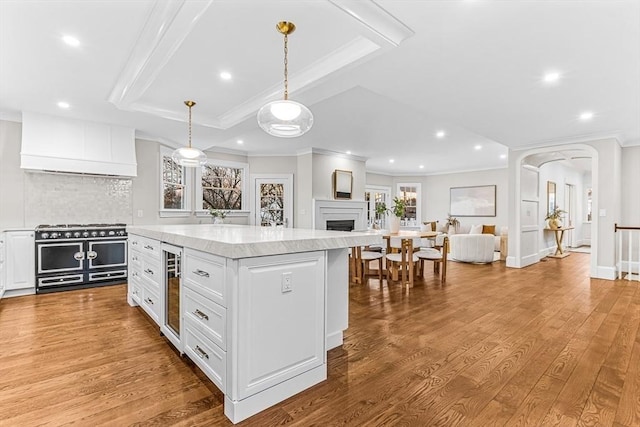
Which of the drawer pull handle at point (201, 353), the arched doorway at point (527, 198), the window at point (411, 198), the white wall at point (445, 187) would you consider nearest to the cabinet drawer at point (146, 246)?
the drawer pull handle at point (201, 353)

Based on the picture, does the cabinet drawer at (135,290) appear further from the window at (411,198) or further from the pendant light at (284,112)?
the window at (411,198)

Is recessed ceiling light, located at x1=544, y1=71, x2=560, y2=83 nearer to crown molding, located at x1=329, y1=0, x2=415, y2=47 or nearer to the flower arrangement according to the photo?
crown molding, located at x1=329, y1=0, x2=415, y2=47

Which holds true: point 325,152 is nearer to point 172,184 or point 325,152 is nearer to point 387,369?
point 172,184

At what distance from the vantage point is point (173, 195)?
6.07 meters

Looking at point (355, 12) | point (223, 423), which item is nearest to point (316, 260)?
point (223, 423)

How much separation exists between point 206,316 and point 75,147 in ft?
13.5

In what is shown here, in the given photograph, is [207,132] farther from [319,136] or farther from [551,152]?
[551,152]

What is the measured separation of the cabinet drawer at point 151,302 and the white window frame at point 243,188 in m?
3.60

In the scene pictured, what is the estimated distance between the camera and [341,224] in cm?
756

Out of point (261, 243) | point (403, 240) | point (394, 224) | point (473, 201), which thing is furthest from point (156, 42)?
point (473, 201)

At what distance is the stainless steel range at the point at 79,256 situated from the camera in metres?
4.16

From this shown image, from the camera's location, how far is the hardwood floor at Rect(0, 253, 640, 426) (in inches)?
66.7

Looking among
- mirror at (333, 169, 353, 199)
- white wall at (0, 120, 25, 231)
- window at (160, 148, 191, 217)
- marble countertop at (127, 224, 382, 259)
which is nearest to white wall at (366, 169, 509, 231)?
mirror at (333, 169, 353, 199)

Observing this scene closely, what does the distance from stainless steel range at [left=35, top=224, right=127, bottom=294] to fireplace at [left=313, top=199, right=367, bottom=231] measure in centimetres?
365
